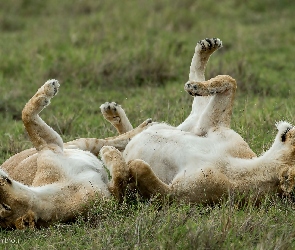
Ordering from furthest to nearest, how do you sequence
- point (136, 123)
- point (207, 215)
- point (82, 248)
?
1. point (136, 123)
2. point (207, 215)
3. point (82, 248)

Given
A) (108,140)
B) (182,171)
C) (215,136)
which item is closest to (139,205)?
(182,171)

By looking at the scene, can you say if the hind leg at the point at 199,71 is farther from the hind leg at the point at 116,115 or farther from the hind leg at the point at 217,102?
the hind leg at the point at 116,115

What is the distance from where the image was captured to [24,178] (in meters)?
5.00

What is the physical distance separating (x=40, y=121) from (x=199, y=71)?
1.45 metres

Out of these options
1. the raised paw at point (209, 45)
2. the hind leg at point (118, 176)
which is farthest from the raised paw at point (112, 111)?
the hind leg at point (118, 176)

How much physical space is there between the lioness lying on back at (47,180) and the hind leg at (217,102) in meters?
0.75

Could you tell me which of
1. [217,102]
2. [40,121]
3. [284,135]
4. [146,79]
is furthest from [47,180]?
[146,79]

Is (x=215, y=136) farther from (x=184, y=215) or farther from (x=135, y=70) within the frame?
(x=135, y=70)

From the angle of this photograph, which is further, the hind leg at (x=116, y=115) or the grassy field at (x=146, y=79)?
the hind leg at (x=116, y=115)

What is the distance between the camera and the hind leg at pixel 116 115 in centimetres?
589

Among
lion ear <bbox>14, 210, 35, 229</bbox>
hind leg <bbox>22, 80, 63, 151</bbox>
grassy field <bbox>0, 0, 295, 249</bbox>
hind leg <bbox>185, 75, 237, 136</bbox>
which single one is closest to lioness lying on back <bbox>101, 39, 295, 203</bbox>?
hind leg <bbox>185, 75, 237, 136</bbox>

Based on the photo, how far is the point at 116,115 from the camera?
233 inches

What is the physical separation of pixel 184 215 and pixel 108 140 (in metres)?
1.56

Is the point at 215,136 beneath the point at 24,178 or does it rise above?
above
